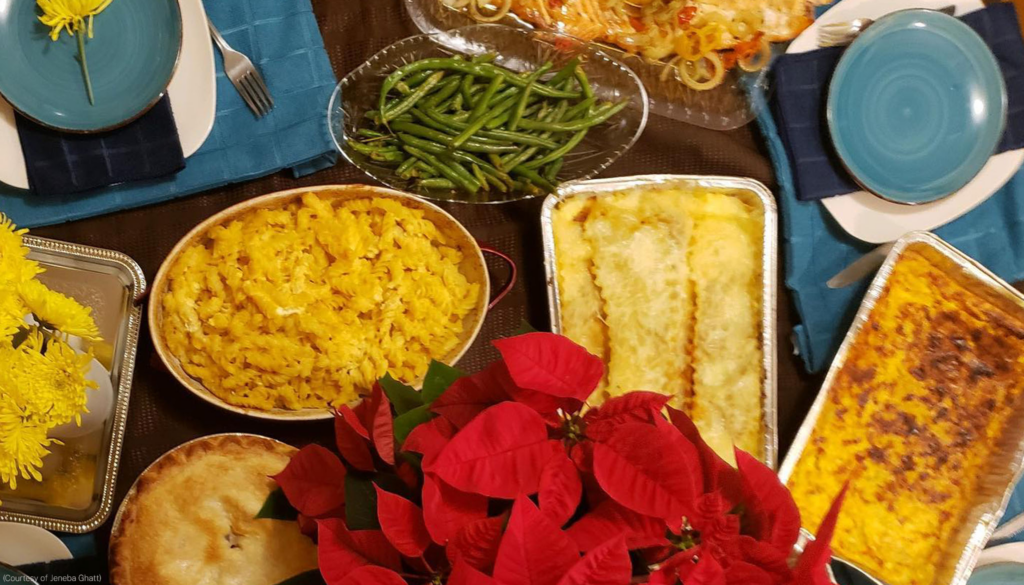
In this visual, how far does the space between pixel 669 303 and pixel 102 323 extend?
167cm

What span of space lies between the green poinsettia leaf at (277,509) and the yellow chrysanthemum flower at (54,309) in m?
0.56

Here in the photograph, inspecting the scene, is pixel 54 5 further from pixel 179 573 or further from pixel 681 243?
pixel 681 243

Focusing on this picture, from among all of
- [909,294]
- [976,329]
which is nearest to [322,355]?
[909,294]

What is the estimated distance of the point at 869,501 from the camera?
87.8 inches

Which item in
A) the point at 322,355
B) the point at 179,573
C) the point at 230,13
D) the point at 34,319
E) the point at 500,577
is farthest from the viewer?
the point at 230,13

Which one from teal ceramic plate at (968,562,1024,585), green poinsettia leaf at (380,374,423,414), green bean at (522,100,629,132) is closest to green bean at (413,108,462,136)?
green bean at (522,100,629,132)

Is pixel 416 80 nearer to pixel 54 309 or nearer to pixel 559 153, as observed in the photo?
pixel 559 153

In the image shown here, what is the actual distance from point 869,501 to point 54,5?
8.83 feet

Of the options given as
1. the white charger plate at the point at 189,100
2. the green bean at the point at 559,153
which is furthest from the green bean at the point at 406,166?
the white charger plate at the point at 189,100

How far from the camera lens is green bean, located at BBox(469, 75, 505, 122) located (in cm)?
218

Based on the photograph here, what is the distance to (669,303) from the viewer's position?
2260mm

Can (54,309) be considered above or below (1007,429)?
above

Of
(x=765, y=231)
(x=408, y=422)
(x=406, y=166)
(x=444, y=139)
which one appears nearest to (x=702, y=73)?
(x=765, y=231)

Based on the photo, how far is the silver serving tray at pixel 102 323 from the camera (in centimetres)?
207
